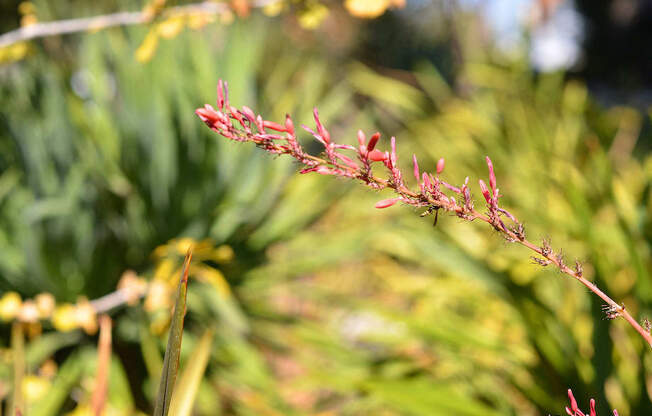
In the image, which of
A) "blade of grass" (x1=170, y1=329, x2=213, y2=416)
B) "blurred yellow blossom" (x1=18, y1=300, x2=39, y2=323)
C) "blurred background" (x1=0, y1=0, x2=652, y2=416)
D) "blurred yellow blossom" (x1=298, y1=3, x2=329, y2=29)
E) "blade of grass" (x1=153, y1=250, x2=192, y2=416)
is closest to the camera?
"blade of grass" (x1=153, y1=250, x2=192, y2=416)

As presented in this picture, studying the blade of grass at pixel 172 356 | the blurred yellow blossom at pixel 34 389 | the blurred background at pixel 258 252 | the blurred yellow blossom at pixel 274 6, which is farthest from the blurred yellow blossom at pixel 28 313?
the blade of grass at pixel 172 356

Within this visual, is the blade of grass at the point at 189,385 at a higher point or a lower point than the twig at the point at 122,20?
lower

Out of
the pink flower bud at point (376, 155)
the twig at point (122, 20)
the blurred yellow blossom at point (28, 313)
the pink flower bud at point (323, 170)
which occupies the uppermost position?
the twig at point (122, 20)

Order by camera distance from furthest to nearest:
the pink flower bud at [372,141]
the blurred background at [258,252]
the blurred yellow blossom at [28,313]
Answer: the blurred yellow blossom at [28,313]
the blurred background at [258,252]
the pink flower bud at [372,141]

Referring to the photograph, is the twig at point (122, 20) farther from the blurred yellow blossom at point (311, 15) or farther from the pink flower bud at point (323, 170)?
the pink flower bud at point (323, 170)

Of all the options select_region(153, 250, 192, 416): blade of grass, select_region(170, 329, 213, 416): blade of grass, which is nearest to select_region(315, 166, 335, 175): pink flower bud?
select_region(153, 250, 192, 416): blade of grass

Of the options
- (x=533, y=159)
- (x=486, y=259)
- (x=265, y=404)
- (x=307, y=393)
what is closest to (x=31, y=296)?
(x=265, y=404)

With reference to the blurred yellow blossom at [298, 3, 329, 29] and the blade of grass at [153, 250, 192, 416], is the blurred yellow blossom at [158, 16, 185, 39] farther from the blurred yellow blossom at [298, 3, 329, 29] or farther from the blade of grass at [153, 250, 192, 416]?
the blade of grass at [153, 250, 192, 416]

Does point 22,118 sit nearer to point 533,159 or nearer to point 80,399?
point 80,399

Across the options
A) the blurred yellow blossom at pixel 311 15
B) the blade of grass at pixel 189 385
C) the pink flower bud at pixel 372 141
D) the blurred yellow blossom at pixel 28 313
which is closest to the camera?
the pink flower bud at pixel 372 141
